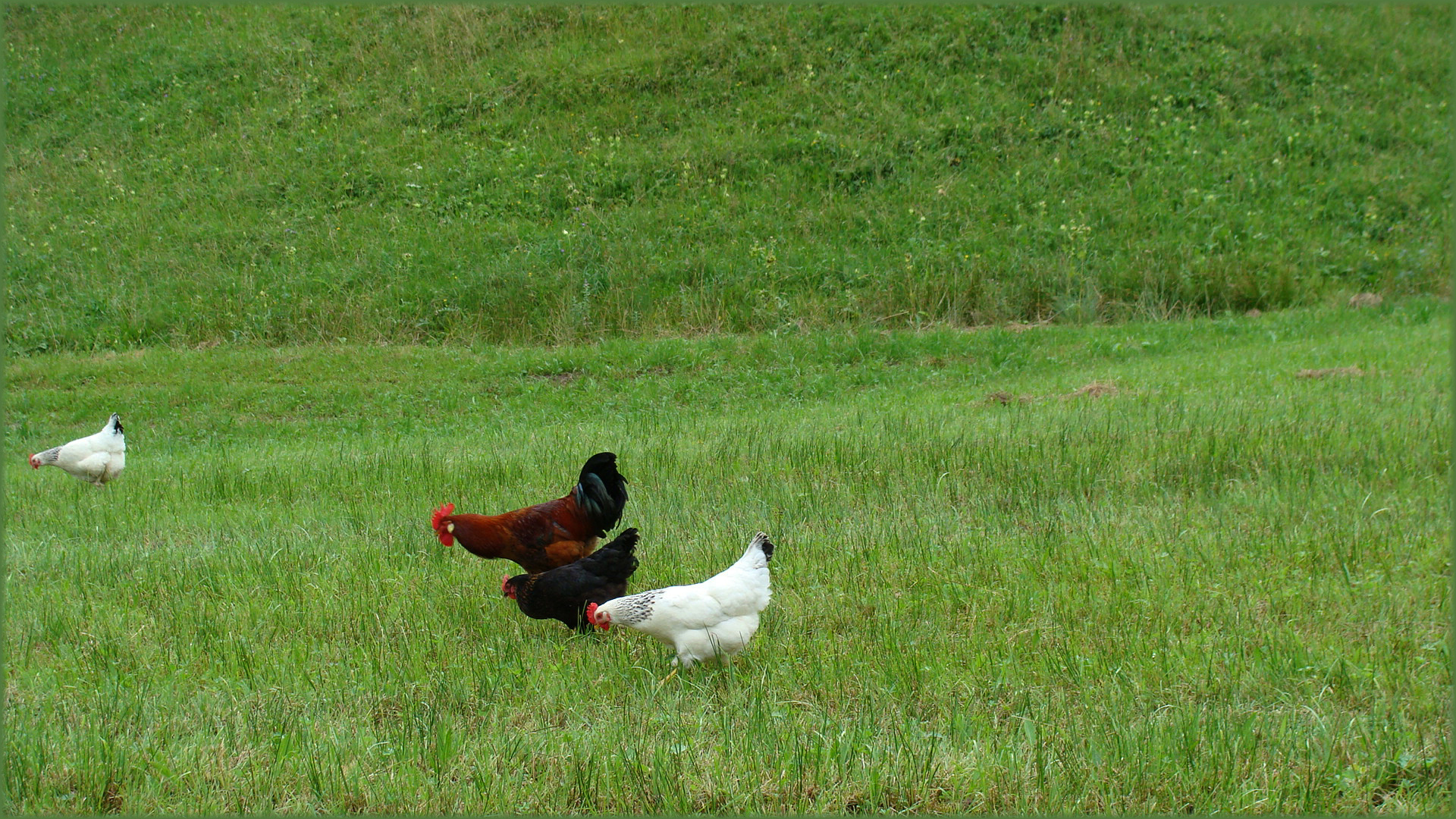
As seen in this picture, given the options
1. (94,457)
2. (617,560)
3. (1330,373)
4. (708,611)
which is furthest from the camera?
(1330,373)

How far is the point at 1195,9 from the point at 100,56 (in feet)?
95.0

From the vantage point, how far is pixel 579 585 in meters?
5.86

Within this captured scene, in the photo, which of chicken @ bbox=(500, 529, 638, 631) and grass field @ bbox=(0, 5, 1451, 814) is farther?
chicken @ bbox=(500, 529, 638, 631)

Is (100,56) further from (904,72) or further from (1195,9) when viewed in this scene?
(1195,9)

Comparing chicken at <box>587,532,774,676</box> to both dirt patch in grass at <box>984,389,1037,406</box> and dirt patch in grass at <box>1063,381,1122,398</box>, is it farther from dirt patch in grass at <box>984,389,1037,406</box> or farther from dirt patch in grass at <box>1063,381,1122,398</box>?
dirt patch in grass at <box>1063,381,1122,398</box>

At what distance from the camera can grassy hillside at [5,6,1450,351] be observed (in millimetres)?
18562

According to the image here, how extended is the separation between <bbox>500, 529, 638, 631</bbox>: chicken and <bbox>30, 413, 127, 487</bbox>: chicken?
6.44 metres

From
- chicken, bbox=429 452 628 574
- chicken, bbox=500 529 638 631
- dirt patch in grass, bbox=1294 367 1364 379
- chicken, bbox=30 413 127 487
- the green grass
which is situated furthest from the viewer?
dirt patch in grass, bbox=1294 367 1364 379

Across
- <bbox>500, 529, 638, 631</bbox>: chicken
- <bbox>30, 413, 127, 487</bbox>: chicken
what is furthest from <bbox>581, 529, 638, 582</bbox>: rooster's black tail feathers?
<bbox>30, 413, 127, 487</bbox>: chicken

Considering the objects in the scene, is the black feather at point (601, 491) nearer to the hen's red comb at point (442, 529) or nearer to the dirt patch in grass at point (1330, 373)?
the hen's red comb at point (442, 529)

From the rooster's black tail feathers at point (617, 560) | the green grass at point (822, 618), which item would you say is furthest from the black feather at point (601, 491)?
the rooster's black tail feathers at point (617, 560)

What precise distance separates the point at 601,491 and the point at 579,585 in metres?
1.08

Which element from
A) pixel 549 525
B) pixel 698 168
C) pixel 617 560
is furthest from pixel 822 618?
pixel 698 168

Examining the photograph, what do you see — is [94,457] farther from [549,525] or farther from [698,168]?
Answer: [698,168]
